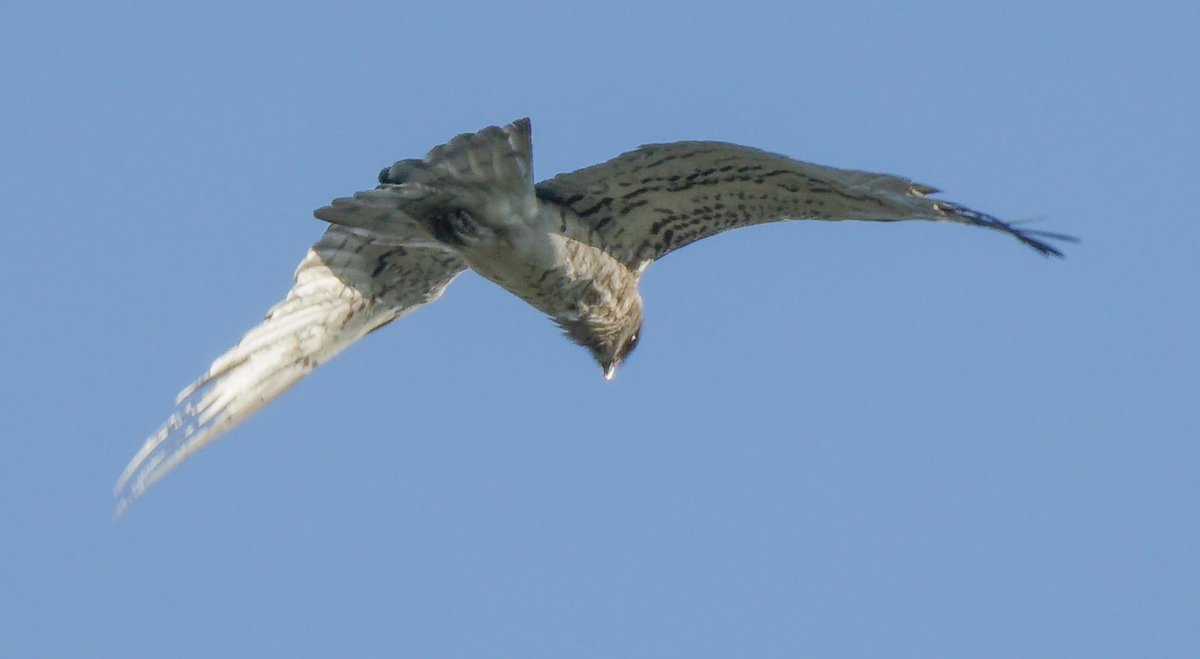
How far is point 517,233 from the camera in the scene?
10.1 metres

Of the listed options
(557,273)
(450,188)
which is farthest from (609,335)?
(450,188)

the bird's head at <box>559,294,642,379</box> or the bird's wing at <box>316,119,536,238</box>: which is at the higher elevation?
the bird's wing at <box>316,119,536,238</box>

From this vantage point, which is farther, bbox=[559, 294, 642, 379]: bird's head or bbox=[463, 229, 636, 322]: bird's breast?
bbox=[559, 294, 642, 379]: bird's head

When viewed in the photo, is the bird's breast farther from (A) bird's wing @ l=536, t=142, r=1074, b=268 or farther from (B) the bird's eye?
(B) the bird's eye

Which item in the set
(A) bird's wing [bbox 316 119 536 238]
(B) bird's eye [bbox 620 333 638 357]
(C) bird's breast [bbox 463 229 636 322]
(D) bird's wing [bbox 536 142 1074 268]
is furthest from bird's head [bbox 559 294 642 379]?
(A) bird's wing [bbox 316 119 536 238]

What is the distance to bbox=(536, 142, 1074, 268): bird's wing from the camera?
9.67 metres

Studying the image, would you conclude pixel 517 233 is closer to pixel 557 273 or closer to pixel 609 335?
pixel 557 273

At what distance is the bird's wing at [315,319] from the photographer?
1061 cm

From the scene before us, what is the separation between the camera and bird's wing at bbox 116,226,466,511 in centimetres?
1061

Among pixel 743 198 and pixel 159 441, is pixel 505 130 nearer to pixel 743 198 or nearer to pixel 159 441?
pixel 743 198

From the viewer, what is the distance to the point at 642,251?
10.9 metres

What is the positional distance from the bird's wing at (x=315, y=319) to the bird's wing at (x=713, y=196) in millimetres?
974

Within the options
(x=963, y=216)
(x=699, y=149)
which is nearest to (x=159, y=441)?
(x=699, y=149)

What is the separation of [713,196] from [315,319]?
2.32m
